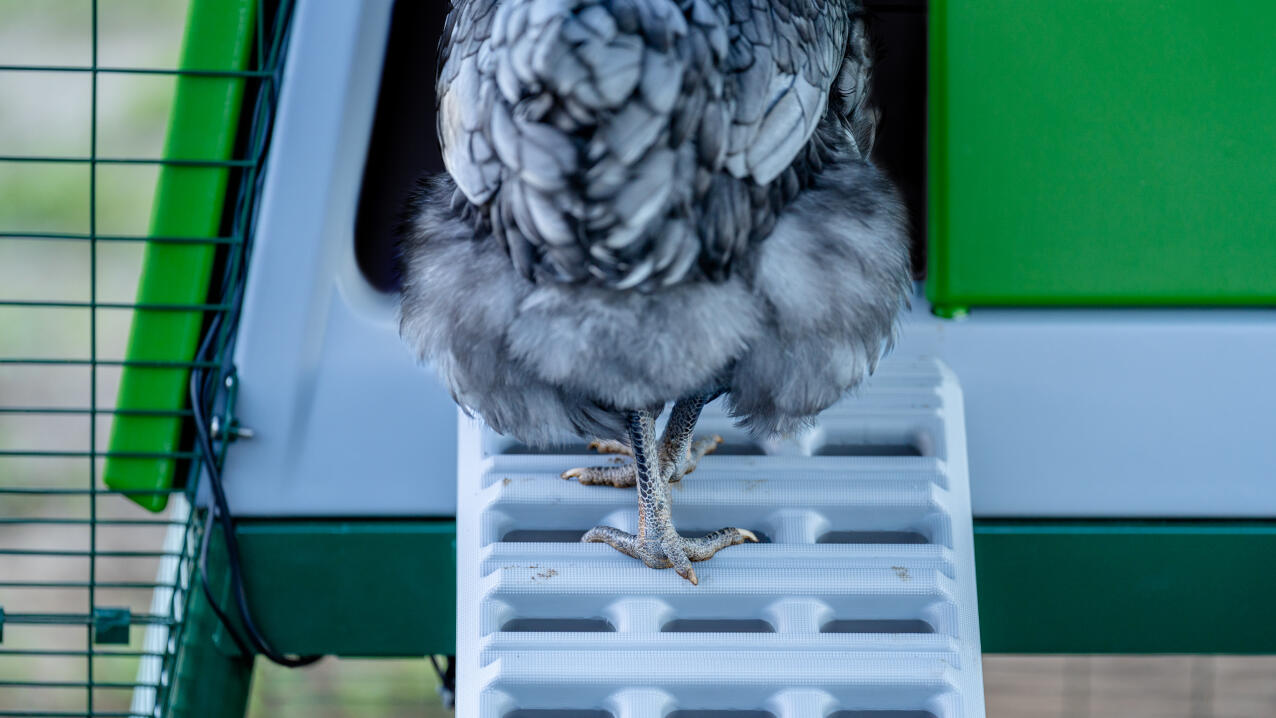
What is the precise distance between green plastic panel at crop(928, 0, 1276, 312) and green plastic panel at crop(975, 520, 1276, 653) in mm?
274

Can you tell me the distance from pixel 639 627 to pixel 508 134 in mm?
534

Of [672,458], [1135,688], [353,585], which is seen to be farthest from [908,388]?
[1135,688]

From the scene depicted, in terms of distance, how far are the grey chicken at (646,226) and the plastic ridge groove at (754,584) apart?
3.4 inches

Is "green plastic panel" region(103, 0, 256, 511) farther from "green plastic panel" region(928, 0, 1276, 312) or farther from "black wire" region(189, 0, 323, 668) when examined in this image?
"green plastic panel" region(928, 0, 1276, 312)

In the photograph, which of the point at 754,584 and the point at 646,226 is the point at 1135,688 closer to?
the point at 754,584

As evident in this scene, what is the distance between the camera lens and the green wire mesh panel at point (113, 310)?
1274mm

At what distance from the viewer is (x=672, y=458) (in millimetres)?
1261

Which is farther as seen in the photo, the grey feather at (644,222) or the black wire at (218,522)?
the black wire at (218,522)

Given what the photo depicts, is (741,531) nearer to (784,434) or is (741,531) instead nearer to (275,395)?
(784,434)

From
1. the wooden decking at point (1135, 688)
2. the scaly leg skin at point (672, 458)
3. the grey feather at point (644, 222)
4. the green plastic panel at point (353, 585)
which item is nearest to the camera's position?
the grey feather at point (644, 222)

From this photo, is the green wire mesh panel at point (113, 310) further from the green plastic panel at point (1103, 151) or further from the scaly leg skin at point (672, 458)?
the green plastic panel at point (1103, 151)

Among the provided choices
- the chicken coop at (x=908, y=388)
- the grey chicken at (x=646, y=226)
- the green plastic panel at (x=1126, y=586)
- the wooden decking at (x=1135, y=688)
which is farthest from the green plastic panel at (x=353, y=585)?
the wooden decking at (x=1135, y=688)

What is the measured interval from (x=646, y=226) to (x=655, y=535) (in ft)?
1.37

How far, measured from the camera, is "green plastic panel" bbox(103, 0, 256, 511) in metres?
1.27
